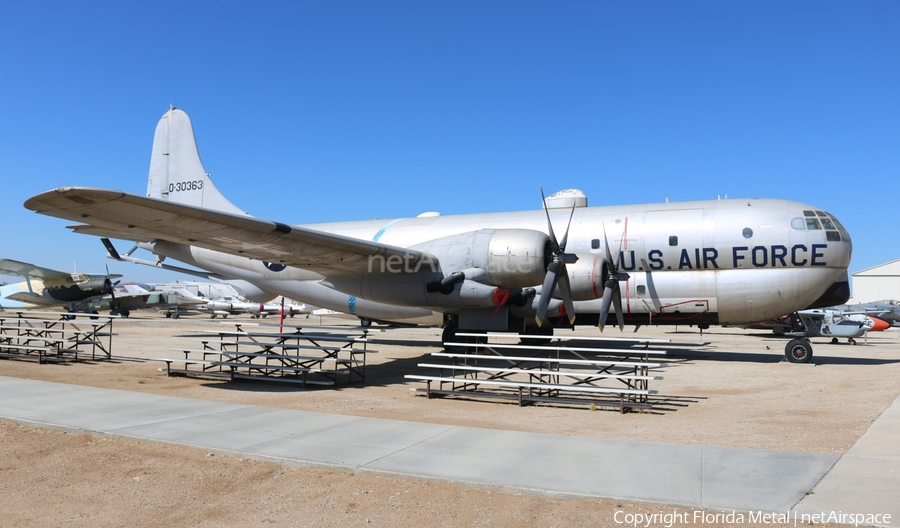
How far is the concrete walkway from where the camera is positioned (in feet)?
18.5

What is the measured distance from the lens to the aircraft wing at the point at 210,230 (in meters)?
10.4

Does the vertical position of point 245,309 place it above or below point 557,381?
above

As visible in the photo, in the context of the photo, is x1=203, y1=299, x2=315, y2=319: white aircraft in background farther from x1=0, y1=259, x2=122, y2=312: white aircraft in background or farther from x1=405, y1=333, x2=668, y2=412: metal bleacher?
x1=405, y1=333, x2=668, y2=412: metal bleacher

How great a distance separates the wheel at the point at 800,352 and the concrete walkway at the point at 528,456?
10.6m

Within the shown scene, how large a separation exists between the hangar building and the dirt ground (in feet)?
246

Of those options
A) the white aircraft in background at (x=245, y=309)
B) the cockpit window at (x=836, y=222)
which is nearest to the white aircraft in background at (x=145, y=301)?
the white aircraft in background at (x=245, y=309)

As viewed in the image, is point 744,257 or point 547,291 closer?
point 547,291

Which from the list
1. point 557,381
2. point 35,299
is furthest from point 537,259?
point 35,299

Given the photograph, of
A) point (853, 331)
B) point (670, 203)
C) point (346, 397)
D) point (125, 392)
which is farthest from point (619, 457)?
point (853, 331)

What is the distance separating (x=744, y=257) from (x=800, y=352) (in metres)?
4.22

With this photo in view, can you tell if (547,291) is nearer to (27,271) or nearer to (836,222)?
(836,222)

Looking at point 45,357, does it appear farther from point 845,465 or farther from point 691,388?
point 845,465

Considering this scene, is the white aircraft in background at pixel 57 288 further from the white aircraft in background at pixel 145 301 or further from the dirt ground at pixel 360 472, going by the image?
the dirt ground at pixel 360 472

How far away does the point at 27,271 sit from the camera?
38.9 m
